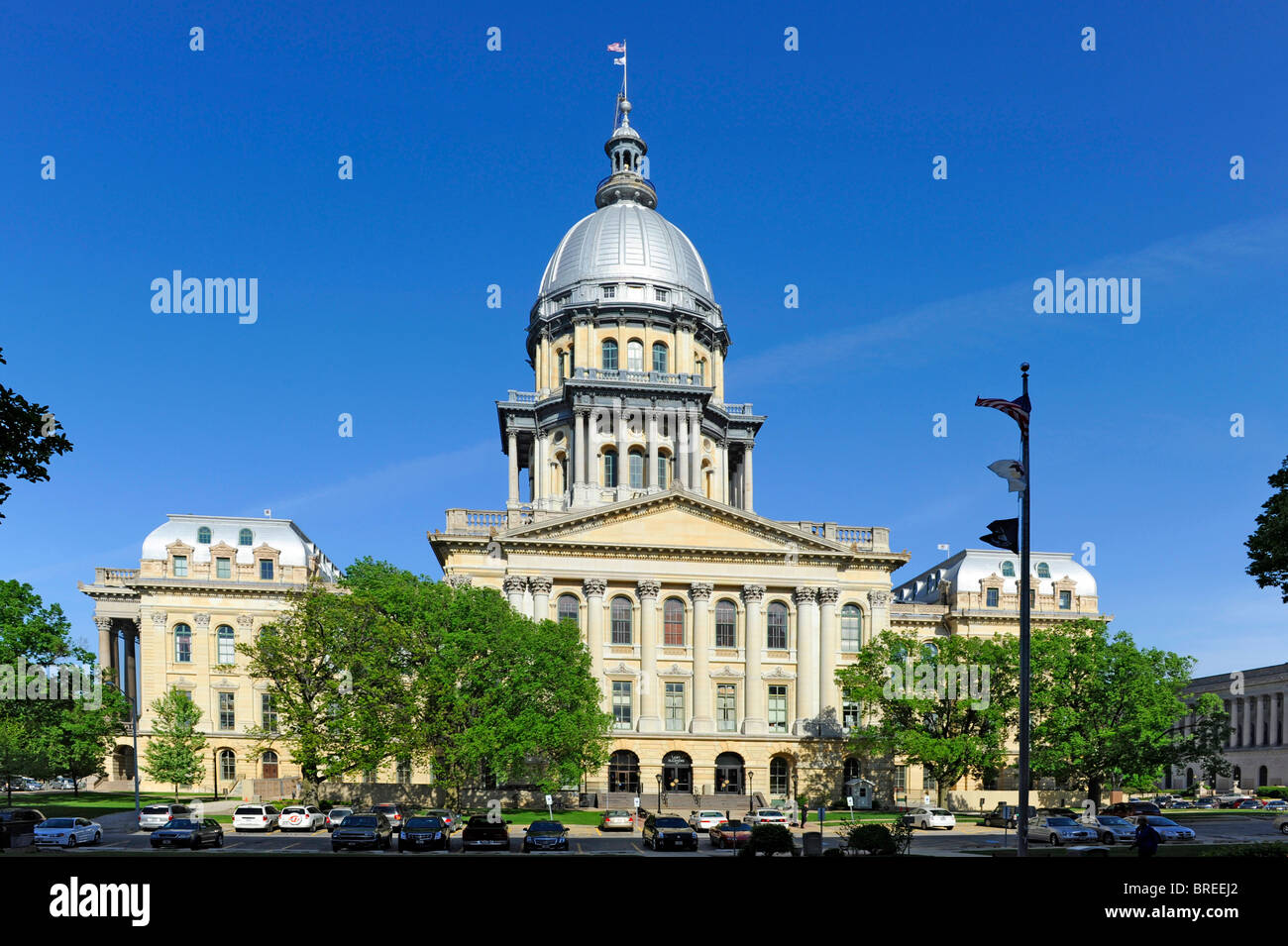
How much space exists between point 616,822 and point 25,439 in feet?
119

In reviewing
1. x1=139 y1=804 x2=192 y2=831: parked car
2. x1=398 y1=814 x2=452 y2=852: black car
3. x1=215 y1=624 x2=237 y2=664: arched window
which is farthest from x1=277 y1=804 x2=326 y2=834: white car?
x1=215 y1=624 x2=237 y2=664: arched window

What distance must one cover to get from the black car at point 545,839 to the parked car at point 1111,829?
2334 cm

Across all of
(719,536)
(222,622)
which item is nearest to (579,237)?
(719,536)

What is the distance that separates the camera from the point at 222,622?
8362cm

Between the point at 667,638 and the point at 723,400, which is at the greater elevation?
the point at 723,400

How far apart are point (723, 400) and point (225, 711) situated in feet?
166

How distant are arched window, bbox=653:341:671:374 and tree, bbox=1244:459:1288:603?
210 feet

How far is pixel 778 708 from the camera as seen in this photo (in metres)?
75.2

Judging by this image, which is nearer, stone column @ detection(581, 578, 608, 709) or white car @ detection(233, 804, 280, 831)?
white car @ detection(233, 804, 280, 831)

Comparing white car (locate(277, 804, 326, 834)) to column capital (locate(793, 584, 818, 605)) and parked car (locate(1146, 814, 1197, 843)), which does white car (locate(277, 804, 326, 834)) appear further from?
parked car (locate(1146, 814, 1197, 843))

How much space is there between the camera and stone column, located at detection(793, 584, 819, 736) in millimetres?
74438

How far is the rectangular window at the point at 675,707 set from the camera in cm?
7369

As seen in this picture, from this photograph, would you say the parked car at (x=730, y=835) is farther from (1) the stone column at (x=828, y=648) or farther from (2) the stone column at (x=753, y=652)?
(1) the stone column at (x=828, y=648)
